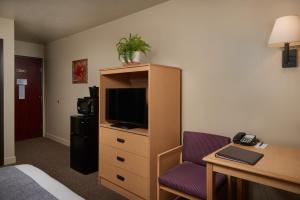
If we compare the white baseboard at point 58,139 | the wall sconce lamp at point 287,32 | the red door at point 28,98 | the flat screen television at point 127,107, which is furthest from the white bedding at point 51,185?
the red door at point 28,98

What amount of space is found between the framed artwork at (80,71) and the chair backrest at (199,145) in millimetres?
2605

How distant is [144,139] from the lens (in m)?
2.25

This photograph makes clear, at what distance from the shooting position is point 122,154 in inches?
99.0

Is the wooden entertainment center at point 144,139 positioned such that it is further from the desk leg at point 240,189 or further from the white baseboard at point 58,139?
the white baseboard at point 58,139

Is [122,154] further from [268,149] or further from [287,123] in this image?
[287,123]

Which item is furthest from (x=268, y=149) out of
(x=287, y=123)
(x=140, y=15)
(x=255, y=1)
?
(x=140, y=15)

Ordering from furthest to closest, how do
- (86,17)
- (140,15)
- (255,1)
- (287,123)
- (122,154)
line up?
(86,17), (140,15), (122,154), (255,1), (287,123)

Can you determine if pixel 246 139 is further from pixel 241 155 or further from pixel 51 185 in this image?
pixel 51 185

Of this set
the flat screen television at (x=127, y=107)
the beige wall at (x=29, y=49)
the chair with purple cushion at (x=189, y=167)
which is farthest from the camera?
the beige wall at (x=29, y=49)

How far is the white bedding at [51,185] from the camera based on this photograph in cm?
125

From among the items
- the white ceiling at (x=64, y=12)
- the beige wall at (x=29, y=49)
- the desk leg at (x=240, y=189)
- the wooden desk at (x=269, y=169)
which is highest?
the white ceiling at (x=64, y=12)

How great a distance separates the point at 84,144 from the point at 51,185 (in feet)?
5.80

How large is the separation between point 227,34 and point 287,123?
1.05 m

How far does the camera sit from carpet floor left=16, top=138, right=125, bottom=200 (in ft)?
8.51
